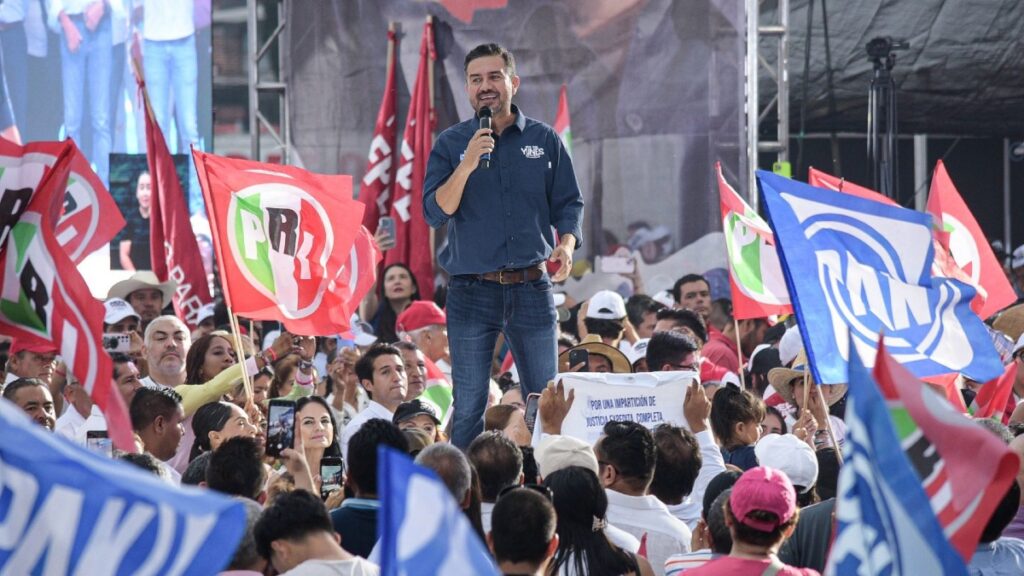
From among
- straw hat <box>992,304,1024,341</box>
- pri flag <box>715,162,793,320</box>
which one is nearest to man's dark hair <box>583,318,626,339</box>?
pri flag <box>715,162,793,320</box>

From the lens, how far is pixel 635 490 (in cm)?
551

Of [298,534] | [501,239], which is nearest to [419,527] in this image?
[298,534]

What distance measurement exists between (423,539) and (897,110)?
12284 millimetres

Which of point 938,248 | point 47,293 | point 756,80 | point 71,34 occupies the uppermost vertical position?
point 71,34

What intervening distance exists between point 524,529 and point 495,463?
1179 mm

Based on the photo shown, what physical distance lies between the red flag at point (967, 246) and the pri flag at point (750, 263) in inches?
35.2

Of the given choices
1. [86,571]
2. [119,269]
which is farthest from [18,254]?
[119,269]

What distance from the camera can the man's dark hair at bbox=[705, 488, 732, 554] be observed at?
489 cm

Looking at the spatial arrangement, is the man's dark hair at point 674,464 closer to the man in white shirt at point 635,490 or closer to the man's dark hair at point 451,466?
the man in white shirt at point 635,490

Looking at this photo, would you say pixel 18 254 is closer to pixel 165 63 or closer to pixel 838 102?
pixel 165 63

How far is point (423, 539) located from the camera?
323cm

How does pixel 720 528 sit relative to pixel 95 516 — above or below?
below

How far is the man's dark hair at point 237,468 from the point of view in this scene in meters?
5.25

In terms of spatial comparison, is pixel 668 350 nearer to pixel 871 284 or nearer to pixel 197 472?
pixel 871 284
